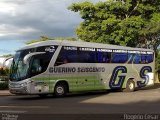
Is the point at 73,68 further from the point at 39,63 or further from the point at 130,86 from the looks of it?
the point at 130,86

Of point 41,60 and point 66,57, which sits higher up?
point 66,57

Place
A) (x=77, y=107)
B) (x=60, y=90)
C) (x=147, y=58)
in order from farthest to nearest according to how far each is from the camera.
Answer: (x=147, y=58)
(x=60, y=90)
(x=77, y=107)

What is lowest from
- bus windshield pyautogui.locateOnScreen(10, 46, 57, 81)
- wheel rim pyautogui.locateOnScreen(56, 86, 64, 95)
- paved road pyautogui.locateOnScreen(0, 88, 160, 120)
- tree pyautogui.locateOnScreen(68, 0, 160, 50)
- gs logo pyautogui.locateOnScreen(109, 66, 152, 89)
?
paved road pyautogui.locateOnScreen(0, 88, 160, 120)

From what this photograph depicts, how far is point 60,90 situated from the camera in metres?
27.0

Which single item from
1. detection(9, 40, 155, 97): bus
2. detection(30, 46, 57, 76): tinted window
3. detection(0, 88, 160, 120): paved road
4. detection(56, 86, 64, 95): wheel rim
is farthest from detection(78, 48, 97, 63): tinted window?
detection(0, 88, 160, 120): paved road

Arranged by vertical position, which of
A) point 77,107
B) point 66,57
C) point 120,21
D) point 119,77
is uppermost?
point 120,21

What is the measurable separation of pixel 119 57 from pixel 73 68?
15.8 ft

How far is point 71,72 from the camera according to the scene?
27.5 meters

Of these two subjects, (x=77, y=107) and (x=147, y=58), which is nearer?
(x=77, y=107)

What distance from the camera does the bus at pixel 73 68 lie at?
25.7 metres

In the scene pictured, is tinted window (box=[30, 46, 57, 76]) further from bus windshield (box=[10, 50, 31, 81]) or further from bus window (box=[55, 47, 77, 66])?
bus window (box=[55, 47, 77, 66])

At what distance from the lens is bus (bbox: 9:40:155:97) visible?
84.4 ft

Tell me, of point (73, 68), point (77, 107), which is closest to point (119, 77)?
point (73, 68)

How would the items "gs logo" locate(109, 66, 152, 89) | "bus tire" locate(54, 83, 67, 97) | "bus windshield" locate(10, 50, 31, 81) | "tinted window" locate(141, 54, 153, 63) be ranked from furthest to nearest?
1. "tinted window" locate(141, 54, 153, 63)
2. "gs logo" locate(109, 66, 152, 89)
3. "bus tire" locate(54, 83, 67, 97)
4. "bus windshield" locate(10, 50, 31, 81)
